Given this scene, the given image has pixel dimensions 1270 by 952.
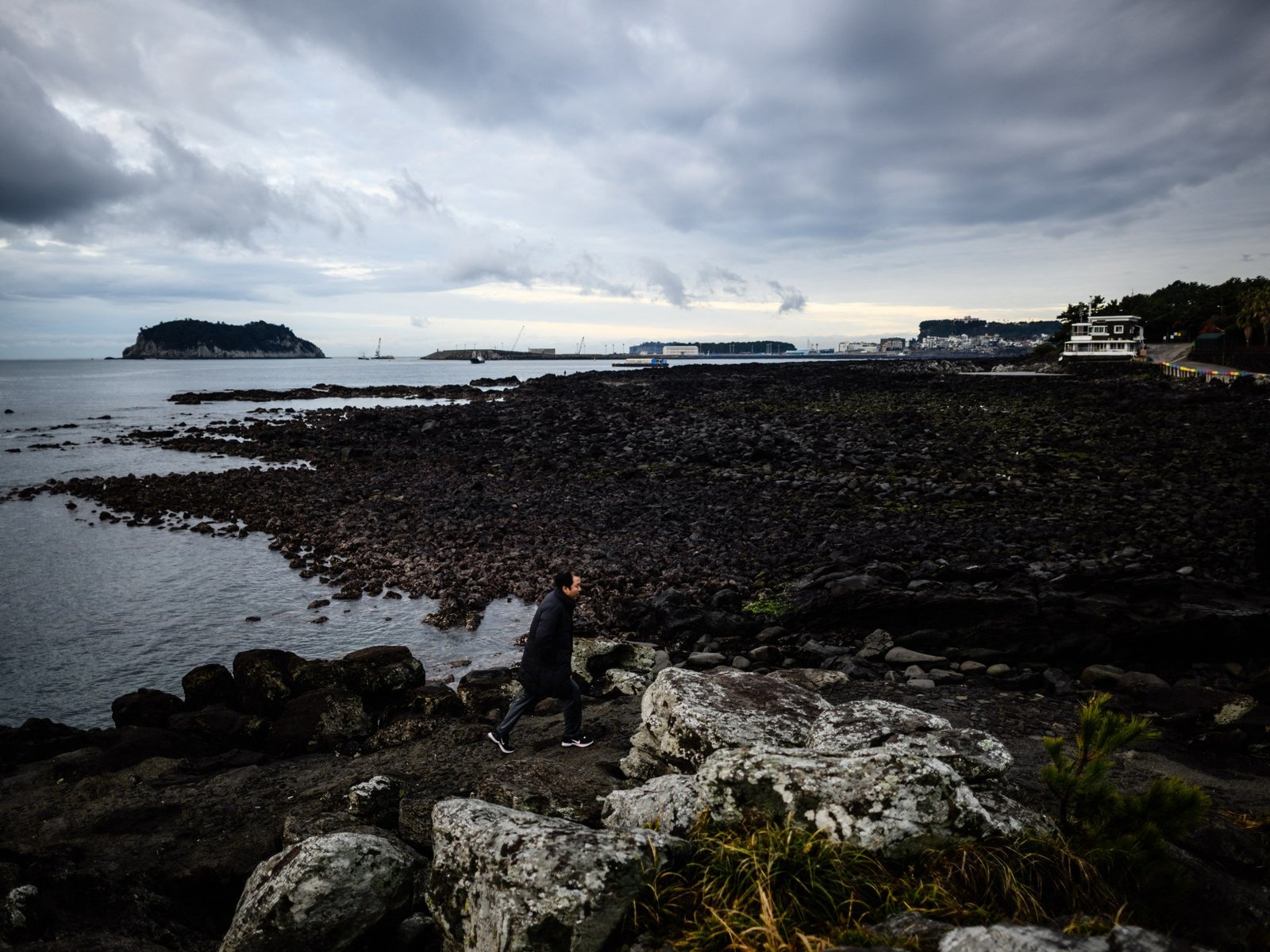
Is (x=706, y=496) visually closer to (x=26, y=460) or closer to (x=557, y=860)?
(x=557, y=860)

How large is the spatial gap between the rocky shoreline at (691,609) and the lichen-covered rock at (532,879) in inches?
57.6

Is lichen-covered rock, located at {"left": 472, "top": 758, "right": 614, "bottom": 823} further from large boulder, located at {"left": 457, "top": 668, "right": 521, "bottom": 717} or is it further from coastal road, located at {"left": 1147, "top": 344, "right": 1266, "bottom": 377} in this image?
coastal road, located at {"left": 1147, "top": 344, "right": 1266, "bottom": 377}

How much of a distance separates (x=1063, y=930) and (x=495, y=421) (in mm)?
45603

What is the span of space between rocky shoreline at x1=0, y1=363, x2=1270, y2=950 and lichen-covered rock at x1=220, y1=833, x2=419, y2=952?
3.18ft

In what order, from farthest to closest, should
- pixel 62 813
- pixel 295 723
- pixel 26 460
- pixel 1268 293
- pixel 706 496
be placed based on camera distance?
pixel 1268 293
pixel 26 460
pixel 706 496
pixel 295 723
pixel 62 813

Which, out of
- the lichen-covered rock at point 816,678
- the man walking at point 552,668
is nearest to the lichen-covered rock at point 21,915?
the man walking at point 552,668

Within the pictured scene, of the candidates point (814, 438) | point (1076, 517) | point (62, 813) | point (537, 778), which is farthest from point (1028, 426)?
point (62, 813)

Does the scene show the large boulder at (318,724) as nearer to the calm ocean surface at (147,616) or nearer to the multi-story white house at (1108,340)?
the calm ocean surface at (147,616)

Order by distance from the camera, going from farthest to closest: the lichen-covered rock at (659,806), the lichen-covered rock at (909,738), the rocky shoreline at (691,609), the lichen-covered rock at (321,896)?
1. the rocky shoreline at (691,609)
2. the lichen-covered rock at (909,738)
3. the lichen-covered rock at (659,806)
4. the lichen-covered rock at (321,896)

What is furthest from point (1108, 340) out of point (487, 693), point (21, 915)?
point (21, 915)

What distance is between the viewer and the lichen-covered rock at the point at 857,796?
458 centimetres

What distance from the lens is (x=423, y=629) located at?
15.4 meters

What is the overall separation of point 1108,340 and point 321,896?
12140 cm

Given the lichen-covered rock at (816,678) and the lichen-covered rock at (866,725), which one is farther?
the lichen-covered rock at (816,678)
